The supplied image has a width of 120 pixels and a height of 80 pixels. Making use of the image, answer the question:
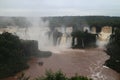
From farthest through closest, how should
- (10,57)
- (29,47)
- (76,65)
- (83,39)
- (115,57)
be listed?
(83,39) < (29,47) < (76,65) < (115,57) < (10,57)

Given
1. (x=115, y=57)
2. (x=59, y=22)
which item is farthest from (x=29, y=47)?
(x=59, y=22)

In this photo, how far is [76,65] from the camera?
114 ft

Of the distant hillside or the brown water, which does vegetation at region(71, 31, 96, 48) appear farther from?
the brown water

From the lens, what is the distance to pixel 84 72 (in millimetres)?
31406

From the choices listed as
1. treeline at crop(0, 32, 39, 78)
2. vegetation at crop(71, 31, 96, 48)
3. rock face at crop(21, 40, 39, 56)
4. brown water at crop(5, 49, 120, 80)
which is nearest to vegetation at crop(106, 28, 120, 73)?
brown water at crop(5, 49, 120, 80)

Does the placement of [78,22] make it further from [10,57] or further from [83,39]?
A: [10,57]

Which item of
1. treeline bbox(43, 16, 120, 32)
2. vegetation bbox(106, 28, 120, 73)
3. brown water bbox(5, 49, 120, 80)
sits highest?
treeline bbox(43, 16, 120, 32)

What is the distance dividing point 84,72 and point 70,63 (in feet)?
15.5

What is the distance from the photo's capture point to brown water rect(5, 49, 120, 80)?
3073 cm

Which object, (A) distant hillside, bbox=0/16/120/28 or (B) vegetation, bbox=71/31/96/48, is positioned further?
(A) distant hillside, bbox=0/16/120/28

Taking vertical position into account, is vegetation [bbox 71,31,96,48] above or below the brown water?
above

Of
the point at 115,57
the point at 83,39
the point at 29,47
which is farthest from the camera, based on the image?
the point at 83,39

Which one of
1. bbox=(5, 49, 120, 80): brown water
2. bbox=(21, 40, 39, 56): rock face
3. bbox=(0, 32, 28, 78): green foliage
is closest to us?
bbox=(0, 32, 28, 78): green foliage

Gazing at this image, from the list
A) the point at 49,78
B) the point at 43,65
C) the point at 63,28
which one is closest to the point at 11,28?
the point at 63,28
